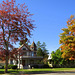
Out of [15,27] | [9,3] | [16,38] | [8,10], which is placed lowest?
[16,38]

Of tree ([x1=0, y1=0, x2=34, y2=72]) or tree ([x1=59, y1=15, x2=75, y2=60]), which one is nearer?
tree ([x1=0, y1=0, x2=34, y2=72])

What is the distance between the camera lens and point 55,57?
45.2m

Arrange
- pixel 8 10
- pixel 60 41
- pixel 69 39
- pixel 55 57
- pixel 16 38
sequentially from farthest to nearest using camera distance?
pixel 55 57 < pixel 60 41 < pixel 69 39 < pixel 16 38 < pixel 8 10

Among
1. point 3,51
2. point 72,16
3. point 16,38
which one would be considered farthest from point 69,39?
point 3,51

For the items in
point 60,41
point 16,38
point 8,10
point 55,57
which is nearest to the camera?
point 8,10

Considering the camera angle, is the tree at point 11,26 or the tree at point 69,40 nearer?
the tree at point 11,26

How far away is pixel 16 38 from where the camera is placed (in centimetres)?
2127

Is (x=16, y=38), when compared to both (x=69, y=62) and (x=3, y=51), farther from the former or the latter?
(x=69, y=62)

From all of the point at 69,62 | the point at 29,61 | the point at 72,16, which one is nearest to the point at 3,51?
the point at 72,16

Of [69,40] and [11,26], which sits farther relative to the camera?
[69,40]

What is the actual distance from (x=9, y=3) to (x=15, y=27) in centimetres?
392

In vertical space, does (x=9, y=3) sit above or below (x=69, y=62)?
above

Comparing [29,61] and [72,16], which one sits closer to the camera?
[72,16]

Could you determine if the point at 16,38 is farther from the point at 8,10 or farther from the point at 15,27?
the point at 8,10
